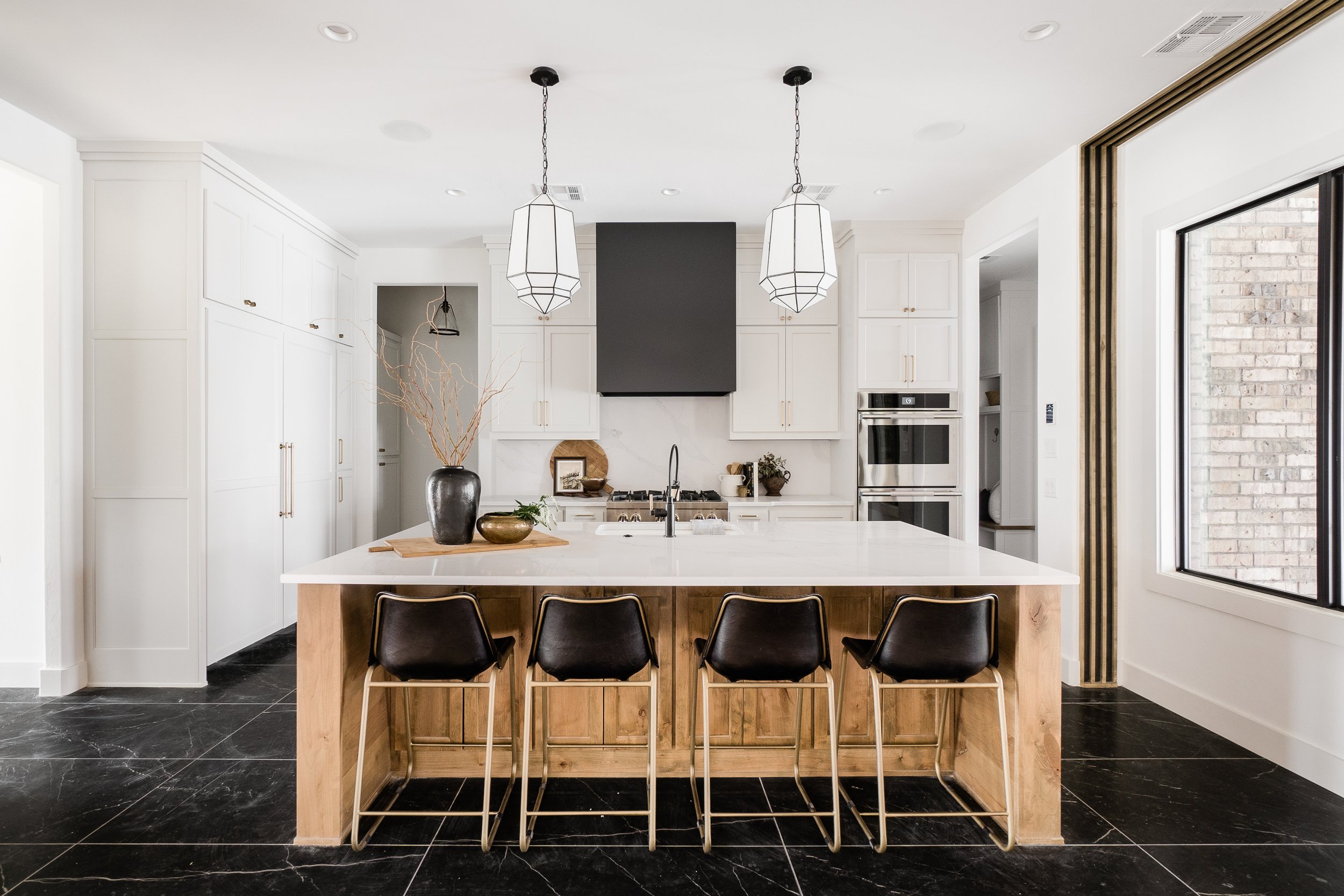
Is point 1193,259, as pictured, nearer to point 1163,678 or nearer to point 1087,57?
point 1087,57

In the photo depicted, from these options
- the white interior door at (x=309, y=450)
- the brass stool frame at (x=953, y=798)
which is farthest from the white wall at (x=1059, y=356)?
the white interior door at (x=309, y=450)

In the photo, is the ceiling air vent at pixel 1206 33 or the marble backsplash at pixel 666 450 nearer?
the ceiling air vent at pixel 1206 33

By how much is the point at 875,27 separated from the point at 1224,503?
2.45 meters

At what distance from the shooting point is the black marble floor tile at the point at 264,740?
8.91ft

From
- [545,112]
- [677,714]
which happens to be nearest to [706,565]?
[677,714]

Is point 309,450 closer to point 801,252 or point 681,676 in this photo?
point 681,676

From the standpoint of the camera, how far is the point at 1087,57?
2.67 m

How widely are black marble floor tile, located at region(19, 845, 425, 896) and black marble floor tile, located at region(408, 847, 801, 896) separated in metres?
0.12

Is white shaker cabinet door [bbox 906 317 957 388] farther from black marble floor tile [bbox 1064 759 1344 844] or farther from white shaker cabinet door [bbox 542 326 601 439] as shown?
black marble floor tile [bbox 1064 759 1344 844]

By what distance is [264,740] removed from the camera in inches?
112

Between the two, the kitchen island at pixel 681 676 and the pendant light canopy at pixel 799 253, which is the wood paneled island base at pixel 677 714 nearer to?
the kitchen island at pixel 681 676

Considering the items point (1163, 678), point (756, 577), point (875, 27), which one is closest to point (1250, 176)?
point (875, 27)

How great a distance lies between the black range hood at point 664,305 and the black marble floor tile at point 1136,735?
2813 millimetres

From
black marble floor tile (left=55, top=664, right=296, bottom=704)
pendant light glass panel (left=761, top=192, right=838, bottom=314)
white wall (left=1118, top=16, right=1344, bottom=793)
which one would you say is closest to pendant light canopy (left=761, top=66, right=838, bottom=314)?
pendant light glass panel (left=761, top=192, right=838, bottom=314)
